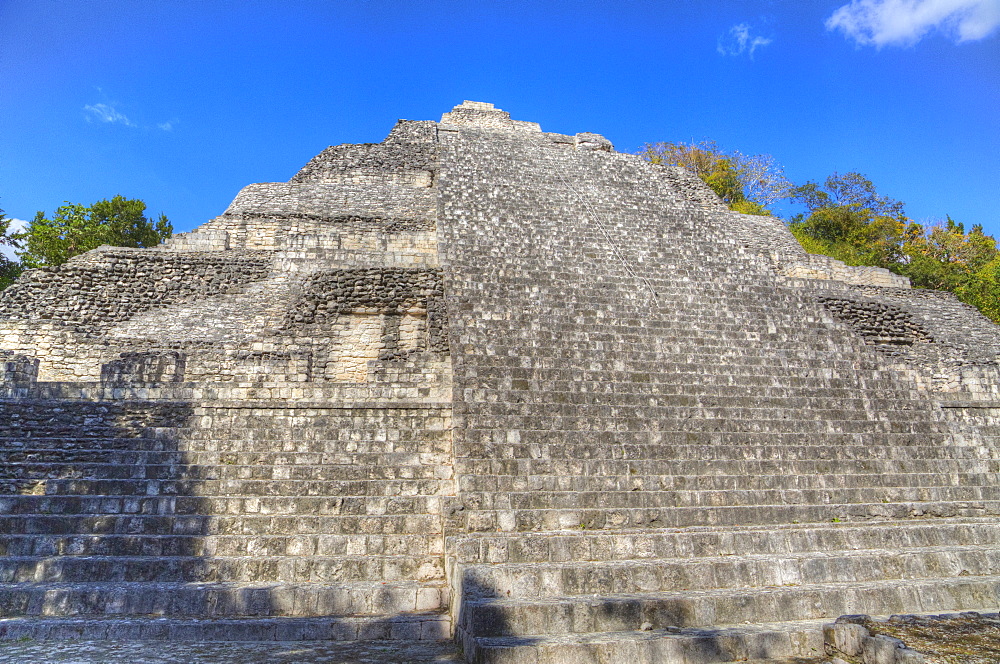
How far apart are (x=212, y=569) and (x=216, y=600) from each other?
466 mm

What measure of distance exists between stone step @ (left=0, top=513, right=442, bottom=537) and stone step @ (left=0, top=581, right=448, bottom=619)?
0.70 m

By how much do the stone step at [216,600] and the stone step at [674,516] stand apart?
901 millimetres

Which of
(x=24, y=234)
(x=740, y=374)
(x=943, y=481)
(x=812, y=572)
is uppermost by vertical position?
(x=24, y=234)

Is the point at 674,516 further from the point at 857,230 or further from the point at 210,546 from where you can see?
the point at 857,230

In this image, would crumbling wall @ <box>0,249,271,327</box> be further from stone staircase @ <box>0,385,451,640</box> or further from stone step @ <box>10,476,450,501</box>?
stone step @ <box>10,476,450,501</box>

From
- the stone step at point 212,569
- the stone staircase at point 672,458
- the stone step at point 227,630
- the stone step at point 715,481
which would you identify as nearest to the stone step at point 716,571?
the stone staircase at point 672,458

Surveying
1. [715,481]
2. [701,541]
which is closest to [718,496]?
[715,481]

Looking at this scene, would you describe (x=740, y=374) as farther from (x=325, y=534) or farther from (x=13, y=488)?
(x=13, y=488)

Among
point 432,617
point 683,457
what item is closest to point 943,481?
point 683,457

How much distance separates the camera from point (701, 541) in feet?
16.0

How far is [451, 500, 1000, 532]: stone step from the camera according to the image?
526 cm

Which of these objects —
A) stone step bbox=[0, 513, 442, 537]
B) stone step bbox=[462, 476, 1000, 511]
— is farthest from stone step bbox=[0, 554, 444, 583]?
stone step bbox=[462, 476, 1000, 511]

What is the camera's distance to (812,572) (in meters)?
4.48

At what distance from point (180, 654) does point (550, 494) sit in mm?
3237
